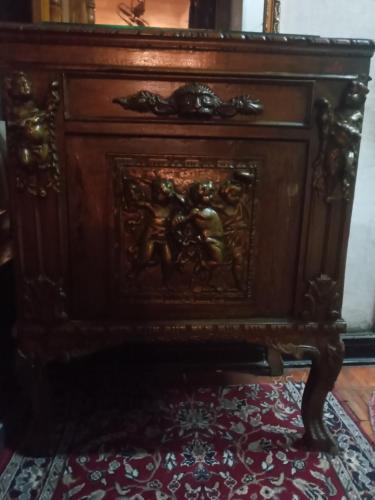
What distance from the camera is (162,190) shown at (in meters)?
0.85

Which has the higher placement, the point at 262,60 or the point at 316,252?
the point at 262,60

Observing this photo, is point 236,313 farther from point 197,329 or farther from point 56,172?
point 56,172

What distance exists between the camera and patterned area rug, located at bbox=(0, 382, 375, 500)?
962 millimetres

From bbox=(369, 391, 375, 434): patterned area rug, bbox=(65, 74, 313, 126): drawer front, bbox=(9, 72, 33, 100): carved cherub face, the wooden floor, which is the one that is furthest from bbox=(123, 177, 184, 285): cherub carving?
bbox=(369, 391, 375, 434): patterned area rug

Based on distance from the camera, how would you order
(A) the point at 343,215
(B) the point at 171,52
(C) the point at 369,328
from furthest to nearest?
1. (C) the point at 369,328
2. (A) the point at 343,215
3. (B) the point at 171,52

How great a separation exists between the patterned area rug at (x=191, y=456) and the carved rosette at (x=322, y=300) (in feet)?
1.21

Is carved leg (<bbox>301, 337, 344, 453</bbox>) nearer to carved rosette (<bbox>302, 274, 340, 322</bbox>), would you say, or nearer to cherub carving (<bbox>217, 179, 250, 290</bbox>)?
carved rosette (<bbox>302, 274, 340, 322</bbox>)

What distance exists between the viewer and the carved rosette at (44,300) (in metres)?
0.90

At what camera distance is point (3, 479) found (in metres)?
0.98

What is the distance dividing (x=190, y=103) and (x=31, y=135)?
30 cm

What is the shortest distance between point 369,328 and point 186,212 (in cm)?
96

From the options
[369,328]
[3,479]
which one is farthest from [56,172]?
[369,328]

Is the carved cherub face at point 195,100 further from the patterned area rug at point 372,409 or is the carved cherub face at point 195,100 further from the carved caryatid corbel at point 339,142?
the patterned area rug at point 372,409

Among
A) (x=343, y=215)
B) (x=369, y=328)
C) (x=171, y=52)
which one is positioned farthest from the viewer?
(x=369, y=328)
